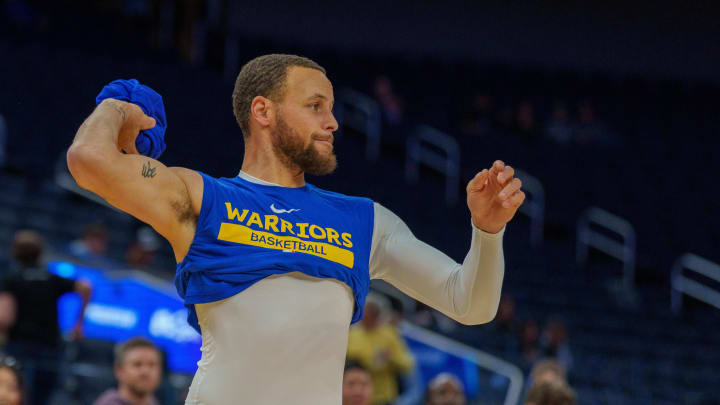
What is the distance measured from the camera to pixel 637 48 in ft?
58.5

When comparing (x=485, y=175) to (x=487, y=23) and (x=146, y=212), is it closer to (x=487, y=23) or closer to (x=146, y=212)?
(x=146, y=212)

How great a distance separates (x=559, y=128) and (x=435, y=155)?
7.33 ft

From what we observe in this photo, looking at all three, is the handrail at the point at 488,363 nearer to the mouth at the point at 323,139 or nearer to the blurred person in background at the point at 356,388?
the blurred person in background at the point at 356,388

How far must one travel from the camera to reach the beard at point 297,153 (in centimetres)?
238

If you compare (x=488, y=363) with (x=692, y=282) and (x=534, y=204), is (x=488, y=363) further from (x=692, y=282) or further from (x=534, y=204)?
(x=534, y=204)

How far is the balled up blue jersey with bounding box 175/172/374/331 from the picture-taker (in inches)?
86.0

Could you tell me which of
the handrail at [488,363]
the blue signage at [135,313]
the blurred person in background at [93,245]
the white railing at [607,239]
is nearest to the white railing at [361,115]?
the white railing at [607,239]

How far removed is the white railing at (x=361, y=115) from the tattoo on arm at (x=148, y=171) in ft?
39.9

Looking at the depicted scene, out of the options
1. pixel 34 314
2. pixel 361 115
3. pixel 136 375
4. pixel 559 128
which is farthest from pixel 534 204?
pixel 136 375

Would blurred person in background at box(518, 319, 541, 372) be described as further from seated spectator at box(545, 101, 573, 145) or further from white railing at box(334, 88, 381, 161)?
seated spectator at box(545, 101, 573, 145)

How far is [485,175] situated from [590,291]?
10440 millimetres

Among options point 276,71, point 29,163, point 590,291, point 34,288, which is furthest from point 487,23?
point 276,71

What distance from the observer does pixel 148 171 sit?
2.16m

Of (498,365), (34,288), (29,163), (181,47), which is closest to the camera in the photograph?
(34,288)
